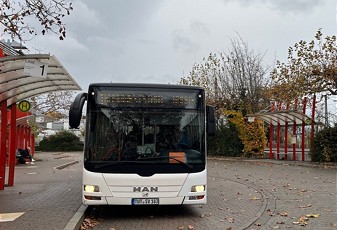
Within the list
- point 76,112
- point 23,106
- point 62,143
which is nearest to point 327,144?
point 23,106

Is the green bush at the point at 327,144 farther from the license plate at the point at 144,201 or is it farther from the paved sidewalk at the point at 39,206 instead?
the license plate at the point at 144,201

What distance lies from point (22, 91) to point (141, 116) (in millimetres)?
4987

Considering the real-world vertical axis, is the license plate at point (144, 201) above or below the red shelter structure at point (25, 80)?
below

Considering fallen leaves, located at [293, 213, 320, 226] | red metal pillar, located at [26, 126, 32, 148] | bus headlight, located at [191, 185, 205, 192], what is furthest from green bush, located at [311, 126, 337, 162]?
red metal pillar, located at [26, 126, 32, 148]

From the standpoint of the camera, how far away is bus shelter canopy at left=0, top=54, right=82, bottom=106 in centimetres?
927

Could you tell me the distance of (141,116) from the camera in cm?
853

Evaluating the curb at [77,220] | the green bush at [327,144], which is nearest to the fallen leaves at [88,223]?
the curb at [77,220]

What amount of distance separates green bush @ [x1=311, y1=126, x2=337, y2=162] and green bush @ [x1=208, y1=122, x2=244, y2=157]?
32.2 ft

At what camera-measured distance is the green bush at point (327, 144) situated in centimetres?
2279

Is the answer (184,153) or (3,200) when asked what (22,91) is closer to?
(3,200)

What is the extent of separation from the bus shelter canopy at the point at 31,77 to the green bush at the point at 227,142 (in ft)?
74.3

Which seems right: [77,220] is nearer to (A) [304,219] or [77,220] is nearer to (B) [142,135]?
(B) [142,135]

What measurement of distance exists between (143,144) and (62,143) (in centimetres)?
5085

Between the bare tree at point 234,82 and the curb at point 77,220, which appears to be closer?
the curb at point 77,220
